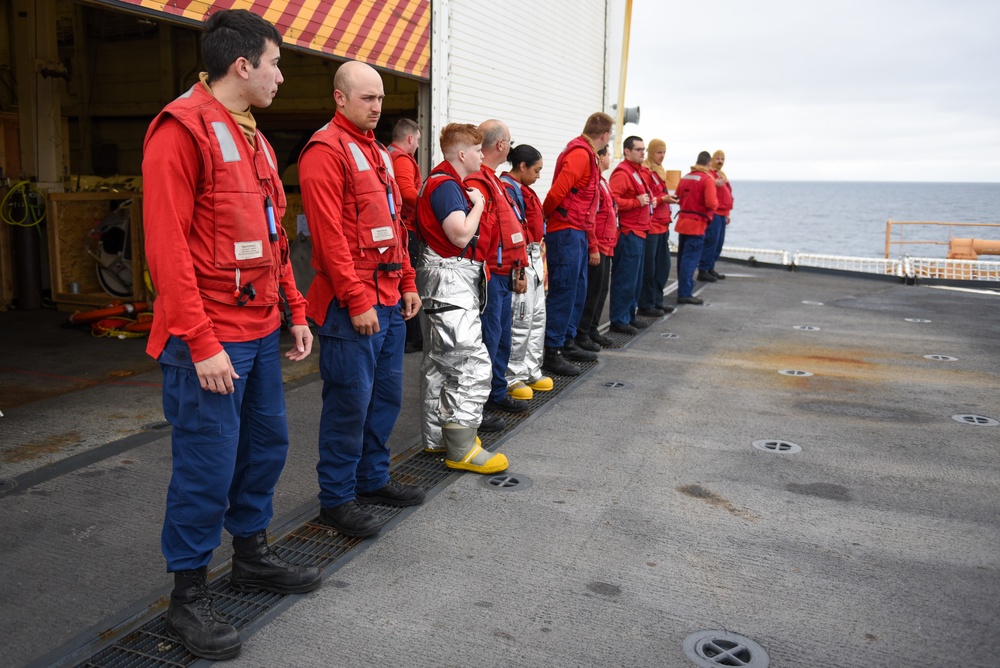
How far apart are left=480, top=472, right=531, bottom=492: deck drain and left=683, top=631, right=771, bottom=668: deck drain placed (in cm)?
143

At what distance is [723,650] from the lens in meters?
2.59

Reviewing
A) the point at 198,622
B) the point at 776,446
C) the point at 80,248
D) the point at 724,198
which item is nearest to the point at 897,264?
the point at 724,198

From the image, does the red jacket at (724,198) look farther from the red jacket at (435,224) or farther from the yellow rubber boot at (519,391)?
the red jacket at (435,224)

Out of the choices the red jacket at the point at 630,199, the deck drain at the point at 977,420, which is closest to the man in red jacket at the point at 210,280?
the deck drain at the point at 977,420

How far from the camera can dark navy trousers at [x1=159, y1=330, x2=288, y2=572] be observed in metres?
2.46

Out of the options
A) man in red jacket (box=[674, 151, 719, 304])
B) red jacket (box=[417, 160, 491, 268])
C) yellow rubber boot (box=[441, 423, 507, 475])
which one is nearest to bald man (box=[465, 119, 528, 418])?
red jacket (box=[417, 160, 491, 268])

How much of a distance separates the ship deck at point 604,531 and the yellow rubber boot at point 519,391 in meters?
0.15

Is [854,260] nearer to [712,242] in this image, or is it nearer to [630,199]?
[712,242]

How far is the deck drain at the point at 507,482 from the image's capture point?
3.97 meters

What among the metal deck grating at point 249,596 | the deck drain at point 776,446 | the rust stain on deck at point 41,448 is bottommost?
the metal deck grating at point 249,596

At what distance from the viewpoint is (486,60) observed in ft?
26.8

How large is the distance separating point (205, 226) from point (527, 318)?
10.6 feet

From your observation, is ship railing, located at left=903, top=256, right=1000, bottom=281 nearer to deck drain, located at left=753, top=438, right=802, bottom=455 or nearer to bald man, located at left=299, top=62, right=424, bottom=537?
deck drain, located at left=753, top=438, right=802, bottom=455

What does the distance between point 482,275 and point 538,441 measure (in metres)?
1.07
